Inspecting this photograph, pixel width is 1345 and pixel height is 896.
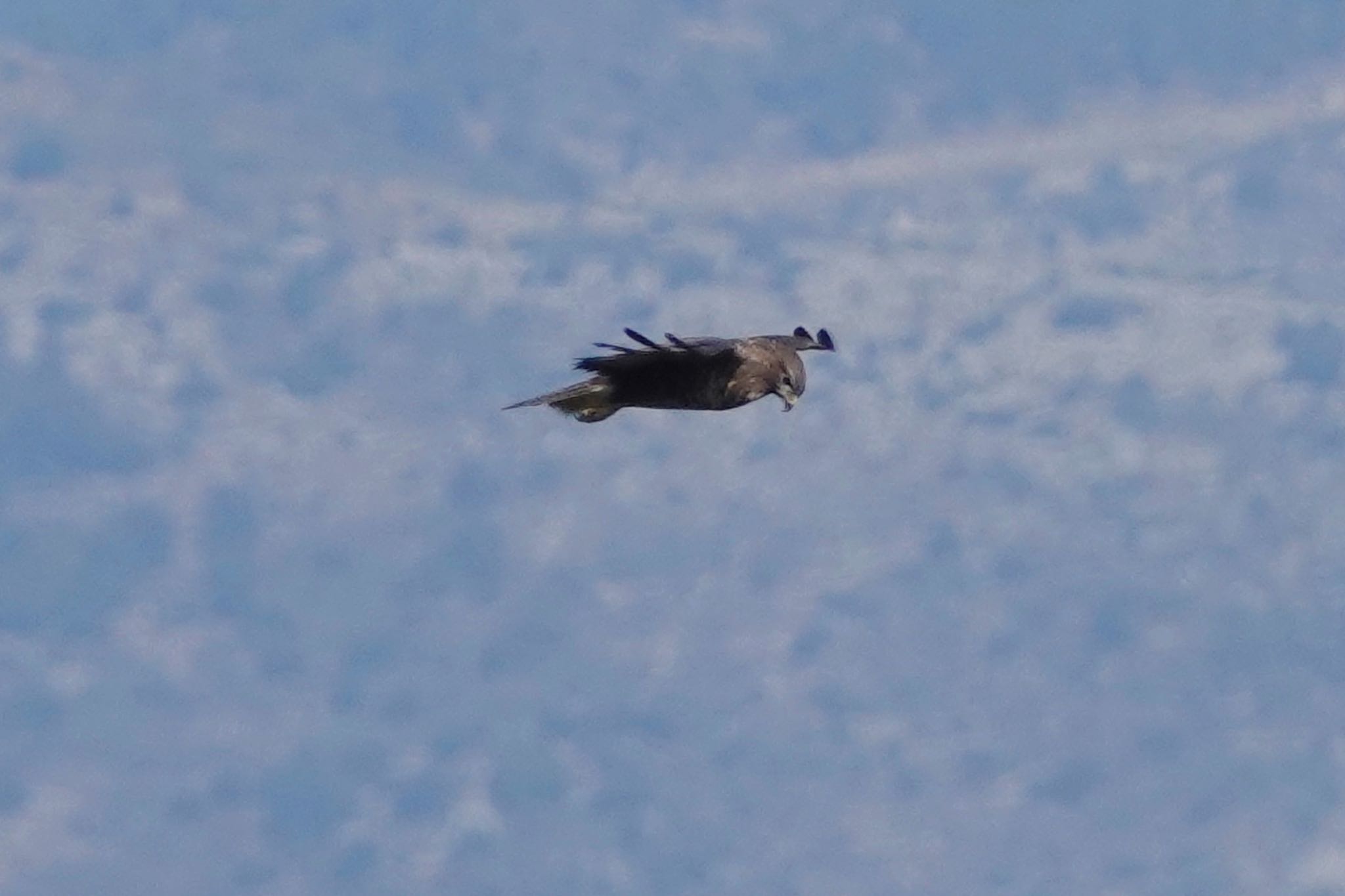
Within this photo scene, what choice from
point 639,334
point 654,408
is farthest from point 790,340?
point 639,334

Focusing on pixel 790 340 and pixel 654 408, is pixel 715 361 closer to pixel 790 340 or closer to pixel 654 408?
pixel 654 408
